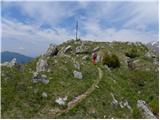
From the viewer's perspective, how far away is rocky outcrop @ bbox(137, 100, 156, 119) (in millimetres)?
36841

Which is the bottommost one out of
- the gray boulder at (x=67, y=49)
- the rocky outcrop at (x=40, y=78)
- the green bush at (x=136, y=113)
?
the green bush at (x=136, y=113)

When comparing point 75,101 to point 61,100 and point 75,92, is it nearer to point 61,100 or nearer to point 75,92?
point 61,100

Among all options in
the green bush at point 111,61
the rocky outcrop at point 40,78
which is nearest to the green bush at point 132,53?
the green bush at point 111,61

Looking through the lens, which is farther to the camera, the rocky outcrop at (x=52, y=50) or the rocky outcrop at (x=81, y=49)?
the rocky outcrop at (x=52, y=50)

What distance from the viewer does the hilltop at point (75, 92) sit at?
33469 mm

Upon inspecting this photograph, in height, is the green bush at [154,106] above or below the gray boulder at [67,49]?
below

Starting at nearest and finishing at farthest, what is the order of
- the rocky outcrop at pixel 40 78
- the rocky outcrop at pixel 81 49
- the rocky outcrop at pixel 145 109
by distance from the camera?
1. the rocky outcrop at pixel 145 109
2. the rocky outcrop at pixel 40 78
3. the rocky outcrop at pixel 81 49

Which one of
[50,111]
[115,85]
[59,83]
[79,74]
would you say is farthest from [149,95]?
[50,111]

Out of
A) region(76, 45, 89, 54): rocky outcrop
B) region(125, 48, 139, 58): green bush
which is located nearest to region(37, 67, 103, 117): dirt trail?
region(125, 48, 139, 58): green bush

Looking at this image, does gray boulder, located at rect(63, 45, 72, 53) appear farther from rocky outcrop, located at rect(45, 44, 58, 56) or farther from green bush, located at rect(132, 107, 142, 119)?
green bush, located at rect(132, 107, 142, 119)

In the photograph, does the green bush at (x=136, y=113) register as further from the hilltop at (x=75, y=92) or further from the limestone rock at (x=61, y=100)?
the limestone rock at (x=61, y=100)

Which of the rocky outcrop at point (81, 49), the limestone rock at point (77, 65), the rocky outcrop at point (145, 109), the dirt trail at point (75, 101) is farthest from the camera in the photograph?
the rocky outcrop at point (81, 49)

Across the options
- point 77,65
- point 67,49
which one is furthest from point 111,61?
point 67,49

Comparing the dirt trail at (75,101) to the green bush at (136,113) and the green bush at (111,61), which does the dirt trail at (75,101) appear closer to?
the green bush at (136,113)
